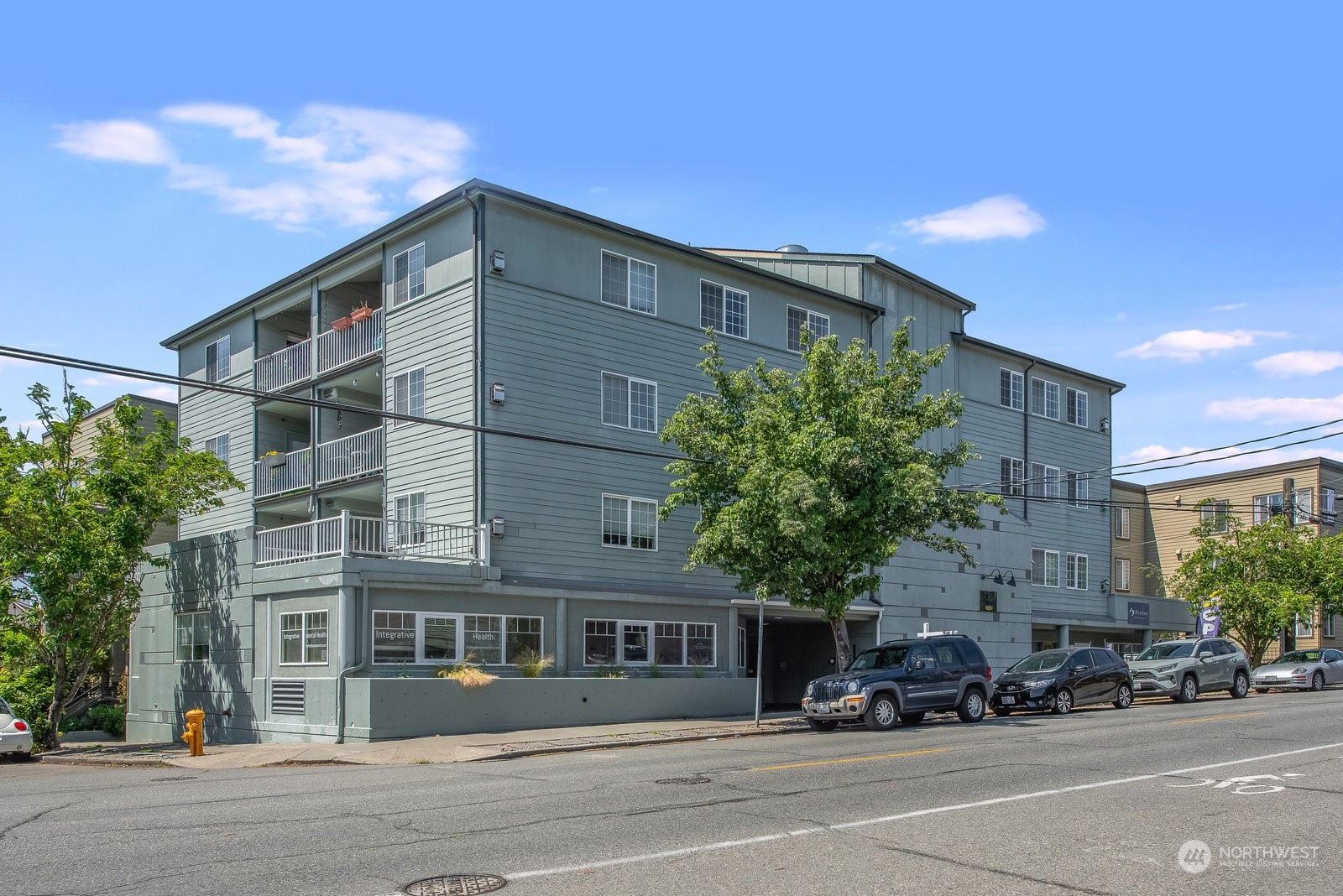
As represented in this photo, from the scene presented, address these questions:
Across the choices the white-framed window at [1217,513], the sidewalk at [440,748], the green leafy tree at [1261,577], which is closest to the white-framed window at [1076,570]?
the green leafy tree at [1261,577]

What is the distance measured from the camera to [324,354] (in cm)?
3095

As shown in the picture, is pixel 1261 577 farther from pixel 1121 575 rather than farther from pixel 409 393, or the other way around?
pixel 409 393

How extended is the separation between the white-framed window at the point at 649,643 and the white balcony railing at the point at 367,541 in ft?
11.4

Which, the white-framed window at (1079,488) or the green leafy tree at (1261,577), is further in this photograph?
the white-framed window at (1079,488)

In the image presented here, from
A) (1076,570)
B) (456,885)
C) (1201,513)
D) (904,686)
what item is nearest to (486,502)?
(904,686)

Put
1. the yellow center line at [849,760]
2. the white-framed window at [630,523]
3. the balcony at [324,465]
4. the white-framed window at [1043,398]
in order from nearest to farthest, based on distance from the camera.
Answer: the yellow center line at [849,760] → the white-framed window at [630,523] → the balcony at [324,465] → the white-framed window at [1043,398]

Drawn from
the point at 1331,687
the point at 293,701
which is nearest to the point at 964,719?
the point at 293,701

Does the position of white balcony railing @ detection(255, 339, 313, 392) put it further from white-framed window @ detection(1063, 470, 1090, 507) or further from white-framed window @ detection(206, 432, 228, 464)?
white-framed window @ detection(1063, 470, 1090, 507)

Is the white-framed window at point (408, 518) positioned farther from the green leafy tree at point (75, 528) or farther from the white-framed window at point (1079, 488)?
the white-framed window at point (1079, 488)

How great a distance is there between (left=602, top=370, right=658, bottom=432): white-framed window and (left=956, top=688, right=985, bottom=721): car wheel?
10279mm

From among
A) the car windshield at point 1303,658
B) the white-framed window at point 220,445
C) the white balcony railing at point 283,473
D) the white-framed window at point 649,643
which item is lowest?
the car windshield at point 1303,658

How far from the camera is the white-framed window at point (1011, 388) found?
40.3 metres

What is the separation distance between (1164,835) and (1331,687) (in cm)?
3303

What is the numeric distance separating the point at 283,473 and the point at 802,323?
15.0 metres
